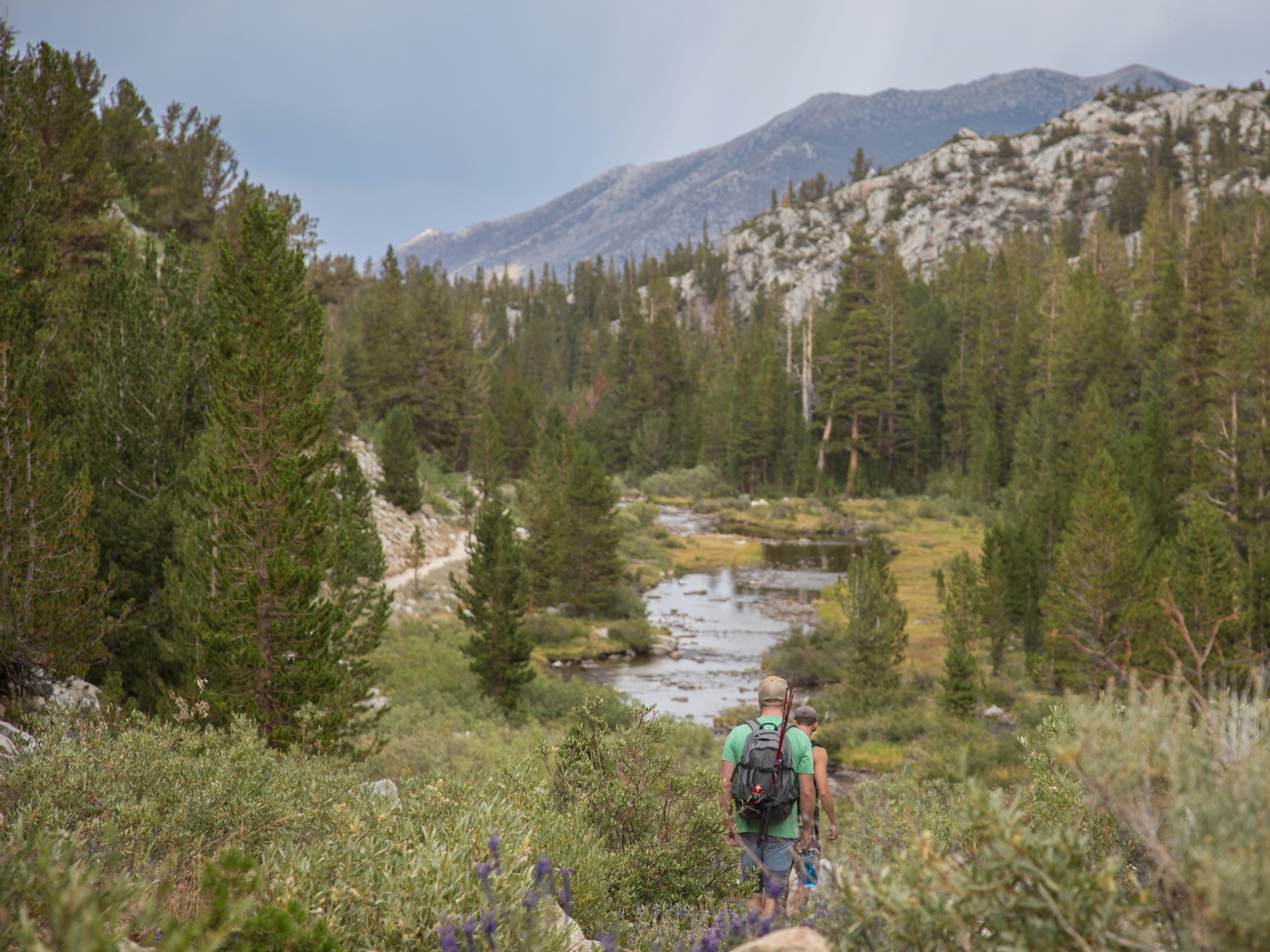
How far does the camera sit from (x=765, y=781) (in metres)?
5.02

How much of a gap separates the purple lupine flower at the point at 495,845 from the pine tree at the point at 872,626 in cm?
1444

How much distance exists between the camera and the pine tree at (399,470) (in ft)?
105

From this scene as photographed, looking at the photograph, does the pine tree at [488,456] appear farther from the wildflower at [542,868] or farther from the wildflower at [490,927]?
the wildflower at [490,927]

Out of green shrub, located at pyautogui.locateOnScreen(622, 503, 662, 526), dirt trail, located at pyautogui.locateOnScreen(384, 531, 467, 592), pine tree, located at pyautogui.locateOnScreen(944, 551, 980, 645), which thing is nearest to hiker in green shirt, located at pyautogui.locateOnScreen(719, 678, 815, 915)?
pine tree, located at pyautogui.locateOnScreen(944, 551, 980, 645)

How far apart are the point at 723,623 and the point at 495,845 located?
77.5 ft

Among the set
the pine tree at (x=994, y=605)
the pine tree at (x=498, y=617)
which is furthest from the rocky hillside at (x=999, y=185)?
the pine tree at (x=498, y=617)

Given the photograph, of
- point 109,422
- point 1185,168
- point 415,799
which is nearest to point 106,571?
point 109,422

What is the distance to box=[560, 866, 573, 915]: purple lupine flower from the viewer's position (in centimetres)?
392

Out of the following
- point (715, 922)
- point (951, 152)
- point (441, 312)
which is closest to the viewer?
point (715, 922)

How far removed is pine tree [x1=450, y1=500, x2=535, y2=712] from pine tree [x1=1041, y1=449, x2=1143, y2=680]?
1158 centimetres

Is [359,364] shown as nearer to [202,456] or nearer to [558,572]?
[558,572]

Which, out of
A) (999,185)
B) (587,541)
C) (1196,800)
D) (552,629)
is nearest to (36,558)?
(1196,800)

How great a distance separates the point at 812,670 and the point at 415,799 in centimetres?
1759

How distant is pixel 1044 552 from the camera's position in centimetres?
2344
